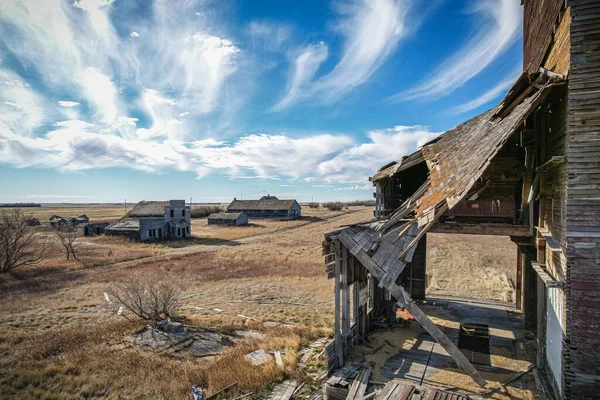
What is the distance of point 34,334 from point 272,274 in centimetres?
1441

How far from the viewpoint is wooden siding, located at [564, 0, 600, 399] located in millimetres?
6594

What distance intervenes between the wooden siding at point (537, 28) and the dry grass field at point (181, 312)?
1163 centimetres

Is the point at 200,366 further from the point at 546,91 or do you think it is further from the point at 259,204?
the point at 259,204

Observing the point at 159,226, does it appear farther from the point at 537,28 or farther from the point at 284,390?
the point at 537,28

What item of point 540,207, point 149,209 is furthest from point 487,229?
point 149,209

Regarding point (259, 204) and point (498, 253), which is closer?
point (498, 253)

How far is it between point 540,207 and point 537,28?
5680 mm

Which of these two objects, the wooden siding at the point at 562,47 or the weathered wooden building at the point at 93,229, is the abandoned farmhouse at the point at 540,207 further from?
the weathered wooden building at the point at 93,229

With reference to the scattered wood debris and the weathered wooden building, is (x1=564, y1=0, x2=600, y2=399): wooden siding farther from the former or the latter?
the weathered wooden building

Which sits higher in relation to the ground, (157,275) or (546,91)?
(546,91)

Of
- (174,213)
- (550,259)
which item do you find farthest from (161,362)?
(174,213)

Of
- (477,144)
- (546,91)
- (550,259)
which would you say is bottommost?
(550,259)

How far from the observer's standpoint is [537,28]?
33.1 feet

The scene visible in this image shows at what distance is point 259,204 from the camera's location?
75.1 m
